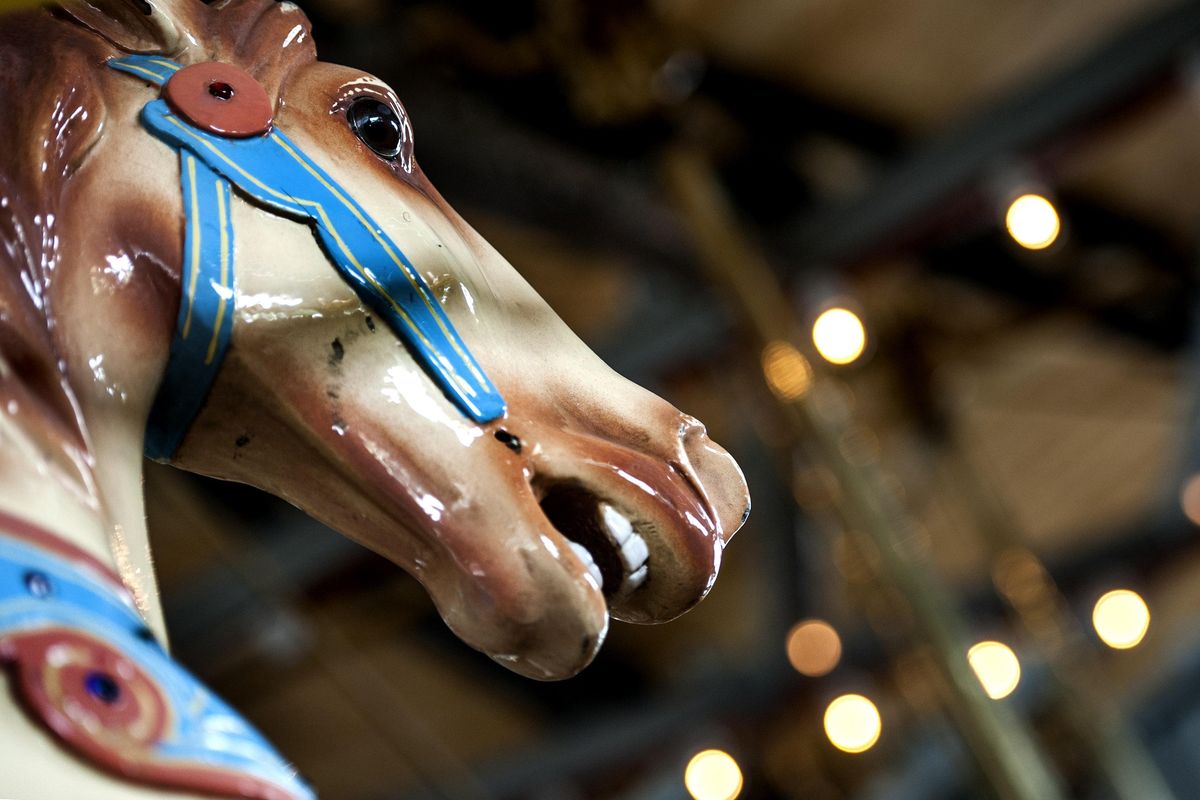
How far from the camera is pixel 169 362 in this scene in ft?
1.86

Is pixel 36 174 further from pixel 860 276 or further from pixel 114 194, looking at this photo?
pixel 860 276

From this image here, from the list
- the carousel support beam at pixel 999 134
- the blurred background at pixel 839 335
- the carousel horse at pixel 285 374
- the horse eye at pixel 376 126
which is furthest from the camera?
the carousel support beam at pixel 999 134

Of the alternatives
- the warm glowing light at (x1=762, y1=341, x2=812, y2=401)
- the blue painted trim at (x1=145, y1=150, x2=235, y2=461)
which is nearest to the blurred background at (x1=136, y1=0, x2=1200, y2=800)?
the warm glowing light at (x1=762, y1=341, x2=812, y2=401)

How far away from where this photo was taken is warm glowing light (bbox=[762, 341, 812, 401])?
220 centimetres

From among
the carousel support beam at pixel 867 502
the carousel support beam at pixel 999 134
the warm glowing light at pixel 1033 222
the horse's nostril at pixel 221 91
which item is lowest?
the horse's nostril at pixel 221 91

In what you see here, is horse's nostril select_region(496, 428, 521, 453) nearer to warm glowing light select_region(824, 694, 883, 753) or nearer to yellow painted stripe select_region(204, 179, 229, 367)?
yellow painted stripe select_region(204, 179, 229, 367)

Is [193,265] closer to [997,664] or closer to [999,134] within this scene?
[999,134]

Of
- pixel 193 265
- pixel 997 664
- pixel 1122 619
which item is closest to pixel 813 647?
pixel 997 664

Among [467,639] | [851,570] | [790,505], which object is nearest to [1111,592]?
[851,570]

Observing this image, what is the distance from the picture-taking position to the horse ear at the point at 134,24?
24.4 inches

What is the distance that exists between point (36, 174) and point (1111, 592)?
3.56m

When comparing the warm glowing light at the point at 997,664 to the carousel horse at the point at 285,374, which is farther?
the warm glowing light at the point at 997,664

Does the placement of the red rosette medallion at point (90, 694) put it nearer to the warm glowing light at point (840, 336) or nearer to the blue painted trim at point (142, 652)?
the blue painted trim at point (142, 652)

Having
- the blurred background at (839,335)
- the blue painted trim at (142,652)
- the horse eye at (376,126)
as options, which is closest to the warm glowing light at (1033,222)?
the blurred background at (839,335)
